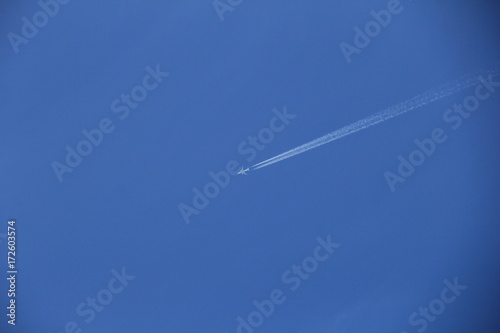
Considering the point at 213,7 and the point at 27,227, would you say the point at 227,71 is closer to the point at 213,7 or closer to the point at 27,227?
the point at 213,7

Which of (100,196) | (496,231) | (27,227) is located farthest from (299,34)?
(27,227)

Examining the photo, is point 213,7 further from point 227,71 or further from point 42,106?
point 42,106

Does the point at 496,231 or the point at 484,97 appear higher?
the point at 484,97

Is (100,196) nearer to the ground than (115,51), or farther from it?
nearer to the ground

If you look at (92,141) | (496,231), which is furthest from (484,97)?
(92,141)

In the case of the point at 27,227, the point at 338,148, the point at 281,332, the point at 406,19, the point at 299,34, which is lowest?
the point at 281,332

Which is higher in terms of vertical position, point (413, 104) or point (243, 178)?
point (243, 178)
